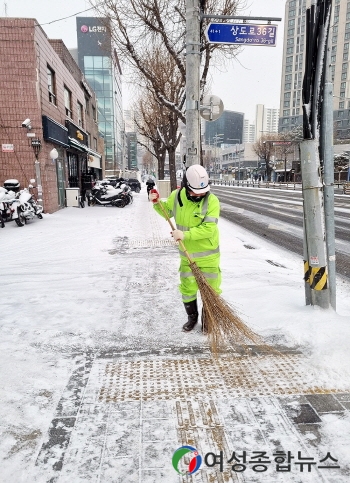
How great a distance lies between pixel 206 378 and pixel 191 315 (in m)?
0.98

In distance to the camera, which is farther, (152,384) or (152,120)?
(152,120)

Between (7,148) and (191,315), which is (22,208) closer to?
(7,148)

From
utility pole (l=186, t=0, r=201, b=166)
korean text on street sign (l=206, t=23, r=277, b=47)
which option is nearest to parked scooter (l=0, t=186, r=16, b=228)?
utility pole (l=186, t=0, r=201, b=166)

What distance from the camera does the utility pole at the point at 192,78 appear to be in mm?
5465

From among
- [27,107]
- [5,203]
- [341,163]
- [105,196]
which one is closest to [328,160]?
[5,203]

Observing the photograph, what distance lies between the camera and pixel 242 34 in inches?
217

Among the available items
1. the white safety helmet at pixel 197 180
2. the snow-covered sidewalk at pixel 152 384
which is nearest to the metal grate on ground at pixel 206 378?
the snow-covered sidewalk at pixel 152 384

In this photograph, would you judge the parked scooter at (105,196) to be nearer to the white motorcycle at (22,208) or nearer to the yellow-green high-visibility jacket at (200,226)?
the white motorcycle at (22,208)

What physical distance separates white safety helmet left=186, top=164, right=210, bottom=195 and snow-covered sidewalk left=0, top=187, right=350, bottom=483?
1569mm

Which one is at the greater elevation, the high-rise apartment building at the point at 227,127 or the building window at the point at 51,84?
the high-rise apartment building at the point at 227,127

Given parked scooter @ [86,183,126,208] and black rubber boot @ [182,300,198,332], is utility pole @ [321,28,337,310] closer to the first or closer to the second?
black rubber boot @ [182,300,198,332]

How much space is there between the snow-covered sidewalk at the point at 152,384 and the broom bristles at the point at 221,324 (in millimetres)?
176

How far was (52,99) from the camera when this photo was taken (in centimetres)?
1512

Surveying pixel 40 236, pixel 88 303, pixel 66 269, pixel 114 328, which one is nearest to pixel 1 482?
pixel 114 328
